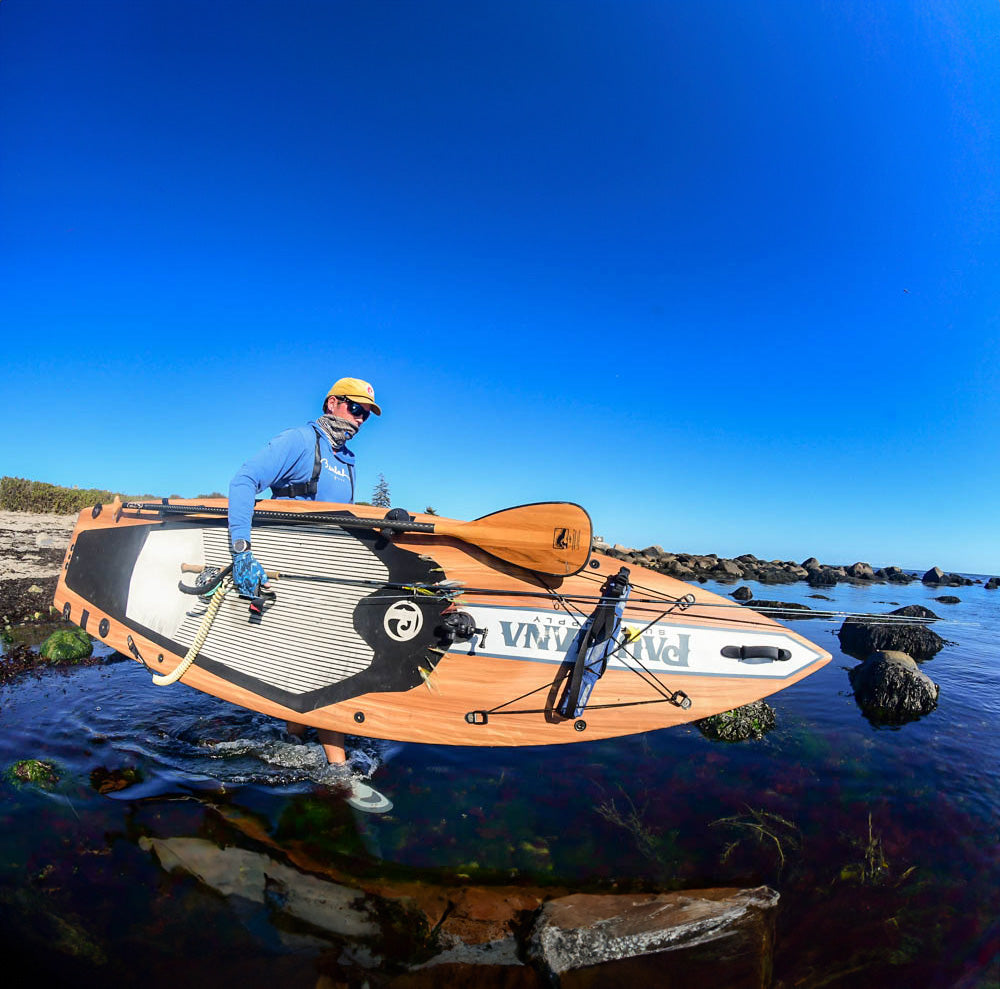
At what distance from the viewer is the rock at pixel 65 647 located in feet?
21.0

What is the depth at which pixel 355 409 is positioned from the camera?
4457 millimetres

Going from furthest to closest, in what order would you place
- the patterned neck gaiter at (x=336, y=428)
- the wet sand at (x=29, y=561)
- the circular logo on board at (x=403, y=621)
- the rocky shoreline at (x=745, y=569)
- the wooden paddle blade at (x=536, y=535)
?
the rocky shoreline at (x=745, y=569) → the wet sand at (x=29, y=561) → the patterned neck gaiter at (x=336, y=428) → the circular logo on board at (x=403, y=621) → the wooden paddle blade at (x=536, y=535)

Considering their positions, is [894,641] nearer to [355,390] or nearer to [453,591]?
[453,591]

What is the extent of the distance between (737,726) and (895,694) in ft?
9.95

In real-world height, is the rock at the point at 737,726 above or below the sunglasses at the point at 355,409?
below

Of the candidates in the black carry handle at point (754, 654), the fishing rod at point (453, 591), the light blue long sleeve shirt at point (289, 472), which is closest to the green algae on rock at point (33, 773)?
the fishing rod at point (453, 591)

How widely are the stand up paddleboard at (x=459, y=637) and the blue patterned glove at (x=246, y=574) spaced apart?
0.70 feet

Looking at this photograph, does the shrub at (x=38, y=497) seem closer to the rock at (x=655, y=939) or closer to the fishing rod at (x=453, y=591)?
the fishing rod at (x=453, y=591)

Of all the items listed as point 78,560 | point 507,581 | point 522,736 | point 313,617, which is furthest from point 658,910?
point 78,560

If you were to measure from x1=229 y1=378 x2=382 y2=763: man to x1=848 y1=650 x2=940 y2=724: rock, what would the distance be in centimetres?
722

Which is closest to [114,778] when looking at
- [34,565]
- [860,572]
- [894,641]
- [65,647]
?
[65,647]

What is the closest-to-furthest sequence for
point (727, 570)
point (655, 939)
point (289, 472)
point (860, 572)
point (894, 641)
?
point (655, 939), point (289, 472), point (894, 641), point (727, 570), point (860, 572)

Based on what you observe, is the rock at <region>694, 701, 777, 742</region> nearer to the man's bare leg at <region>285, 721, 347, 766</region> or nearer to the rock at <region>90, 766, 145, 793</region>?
the man's bare leg at <region>285, 721, 347, 766</region>

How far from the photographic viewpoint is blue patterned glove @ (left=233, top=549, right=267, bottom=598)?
3.69 metres
